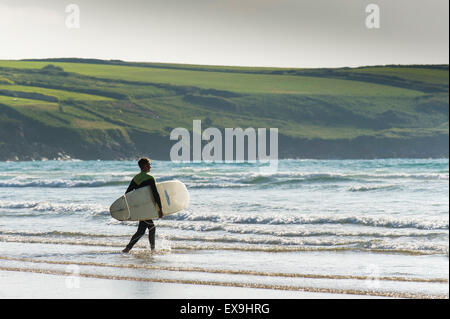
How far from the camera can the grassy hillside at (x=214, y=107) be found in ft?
363

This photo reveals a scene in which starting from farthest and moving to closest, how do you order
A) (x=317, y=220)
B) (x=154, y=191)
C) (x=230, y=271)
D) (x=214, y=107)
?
(x=214, y=107) → (x=317, y=220) → (x=154, y=191) → (x=230, y=271)

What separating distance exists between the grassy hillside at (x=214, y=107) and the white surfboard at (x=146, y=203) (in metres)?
83.6

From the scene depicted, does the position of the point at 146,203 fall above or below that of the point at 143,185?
below

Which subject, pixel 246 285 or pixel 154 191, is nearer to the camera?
pixel 246 285

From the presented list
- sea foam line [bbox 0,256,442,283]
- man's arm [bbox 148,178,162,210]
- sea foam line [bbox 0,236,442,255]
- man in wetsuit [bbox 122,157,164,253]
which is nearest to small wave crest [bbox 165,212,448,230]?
sea foam line [bbox 0,236,442,255]

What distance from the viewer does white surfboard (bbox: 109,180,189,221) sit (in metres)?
13.8

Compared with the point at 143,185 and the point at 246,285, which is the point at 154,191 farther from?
the point at 246,285

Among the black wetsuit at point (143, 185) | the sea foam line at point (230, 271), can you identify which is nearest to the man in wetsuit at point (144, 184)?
the black wetsuit at point (143, 185)

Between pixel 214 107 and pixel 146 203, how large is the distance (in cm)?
12847

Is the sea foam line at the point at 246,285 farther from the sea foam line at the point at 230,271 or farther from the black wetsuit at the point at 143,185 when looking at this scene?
the black wetsuit at the point at 143,185

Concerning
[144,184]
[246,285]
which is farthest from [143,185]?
[246,285]

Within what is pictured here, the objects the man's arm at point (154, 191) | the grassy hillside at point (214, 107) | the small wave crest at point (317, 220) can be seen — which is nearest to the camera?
the man's arm at point (154, 191)

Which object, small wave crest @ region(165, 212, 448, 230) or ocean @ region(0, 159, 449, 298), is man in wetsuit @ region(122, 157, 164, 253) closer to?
ocean @ region(0, 159, 449, 298)

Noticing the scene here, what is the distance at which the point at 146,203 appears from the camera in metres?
13.9
